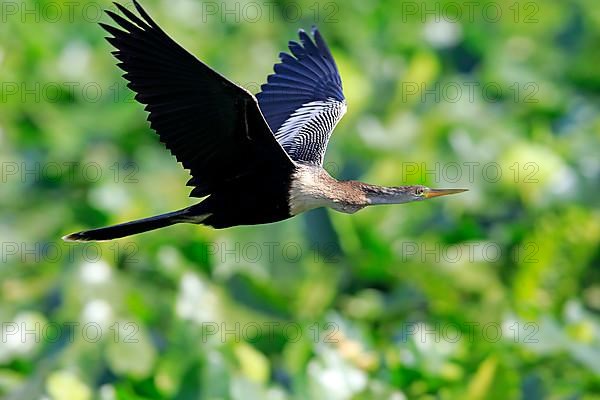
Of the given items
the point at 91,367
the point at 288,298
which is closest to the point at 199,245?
the point at 288,298

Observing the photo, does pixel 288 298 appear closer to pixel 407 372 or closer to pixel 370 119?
pixel 407 372

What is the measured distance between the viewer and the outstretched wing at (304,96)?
395cm

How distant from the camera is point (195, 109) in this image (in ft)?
10.1

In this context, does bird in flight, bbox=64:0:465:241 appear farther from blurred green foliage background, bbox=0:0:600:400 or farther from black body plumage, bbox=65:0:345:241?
blurred green foliage background, bbox=0:0:600:400

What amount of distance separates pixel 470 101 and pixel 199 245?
212 cm

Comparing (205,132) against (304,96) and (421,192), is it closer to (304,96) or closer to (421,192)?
(421,192)

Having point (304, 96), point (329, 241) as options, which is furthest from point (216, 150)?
point (329, 241)

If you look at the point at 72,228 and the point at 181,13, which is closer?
the point at 72,228

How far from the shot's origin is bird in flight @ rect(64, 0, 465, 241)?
3.00m

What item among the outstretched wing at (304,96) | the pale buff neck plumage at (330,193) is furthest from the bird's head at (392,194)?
the outstretched wing at (304,96)

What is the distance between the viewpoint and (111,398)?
12.5ft

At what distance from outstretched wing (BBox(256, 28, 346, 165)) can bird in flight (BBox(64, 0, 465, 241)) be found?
0.36 metres

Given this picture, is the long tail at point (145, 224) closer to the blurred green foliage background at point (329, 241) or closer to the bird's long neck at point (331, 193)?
the bird's long neck at point (331, 193)

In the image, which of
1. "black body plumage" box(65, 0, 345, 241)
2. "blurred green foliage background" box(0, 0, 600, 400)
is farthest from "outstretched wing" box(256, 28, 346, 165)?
"blurred green foliage background" box(0, 0, 600, 400)
